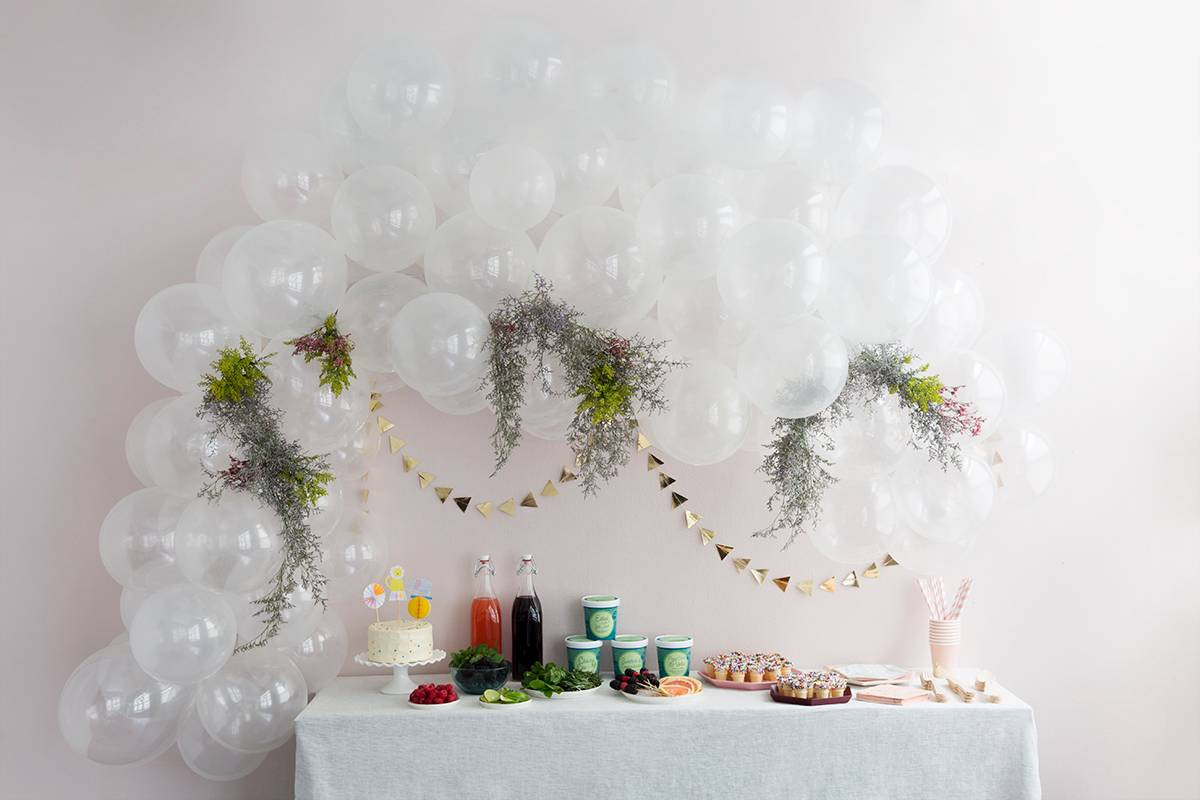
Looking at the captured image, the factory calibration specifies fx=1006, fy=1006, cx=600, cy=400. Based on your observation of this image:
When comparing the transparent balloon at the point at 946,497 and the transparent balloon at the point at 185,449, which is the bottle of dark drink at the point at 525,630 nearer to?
the transparent balloon at the point at 185,449

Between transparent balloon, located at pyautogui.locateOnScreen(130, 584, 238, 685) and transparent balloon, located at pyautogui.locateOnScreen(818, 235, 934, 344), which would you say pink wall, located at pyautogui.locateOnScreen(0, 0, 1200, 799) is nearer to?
transparent balloon, located at pyautogui.locateOnScreen(130, 584, 238, 685)

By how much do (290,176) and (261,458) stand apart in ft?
2.23

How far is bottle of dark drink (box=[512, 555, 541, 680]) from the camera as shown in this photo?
2.62 metres

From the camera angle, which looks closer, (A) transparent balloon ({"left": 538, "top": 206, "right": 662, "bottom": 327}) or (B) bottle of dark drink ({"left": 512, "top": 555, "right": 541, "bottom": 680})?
(A) transparent balloon ({"left": 538, "top": 206, "right": 662, "bottom": 327})

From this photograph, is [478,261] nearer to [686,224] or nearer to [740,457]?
[686,224]

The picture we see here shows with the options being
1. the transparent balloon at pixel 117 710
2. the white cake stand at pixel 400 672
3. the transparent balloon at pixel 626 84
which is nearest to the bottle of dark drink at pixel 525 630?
the white cake stand at pixel 400 672

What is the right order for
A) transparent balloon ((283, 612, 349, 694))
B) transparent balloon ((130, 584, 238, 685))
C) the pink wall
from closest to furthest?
transparent balloon ((130, 584, 238, 685))
transparent balloon ((283, 612, 349, 694))
the pink wall

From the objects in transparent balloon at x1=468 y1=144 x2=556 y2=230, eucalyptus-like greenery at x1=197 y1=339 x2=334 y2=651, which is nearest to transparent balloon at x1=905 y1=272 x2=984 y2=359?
transparent balloon at x1=468 y1=144 x2=556 y2=230

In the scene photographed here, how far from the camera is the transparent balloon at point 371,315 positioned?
239 cm

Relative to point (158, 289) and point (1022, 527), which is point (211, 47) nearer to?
point (158, 289)

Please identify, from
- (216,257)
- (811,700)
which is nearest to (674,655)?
(811,700)

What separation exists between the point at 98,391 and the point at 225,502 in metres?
0.77

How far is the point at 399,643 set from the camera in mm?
2469

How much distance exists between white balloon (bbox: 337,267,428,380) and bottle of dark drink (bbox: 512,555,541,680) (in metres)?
0.68
